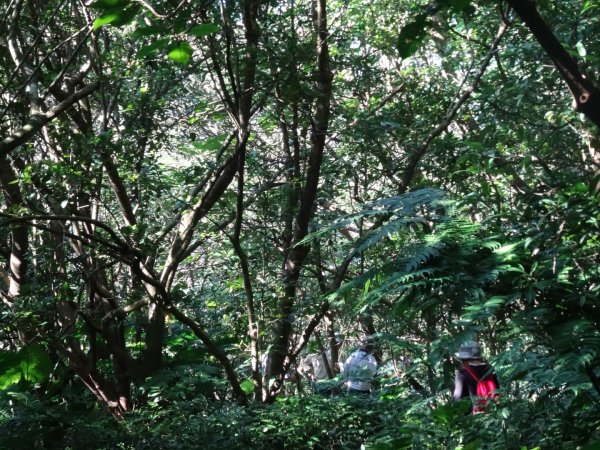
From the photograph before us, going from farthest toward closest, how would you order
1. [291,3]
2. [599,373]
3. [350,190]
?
[350,190]
[291,3]
[599,373]

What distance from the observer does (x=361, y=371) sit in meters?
4.72

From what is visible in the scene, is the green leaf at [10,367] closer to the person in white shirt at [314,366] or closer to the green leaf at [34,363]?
the green leaf at [34,363]

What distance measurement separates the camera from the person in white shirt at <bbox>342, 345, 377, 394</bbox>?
15.4ft

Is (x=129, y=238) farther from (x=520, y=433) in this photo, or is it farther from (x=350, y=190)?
(x=520, y=433)

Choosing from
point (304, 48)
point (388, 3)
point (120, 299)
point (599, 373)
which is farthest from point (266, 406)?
point (388, 3)

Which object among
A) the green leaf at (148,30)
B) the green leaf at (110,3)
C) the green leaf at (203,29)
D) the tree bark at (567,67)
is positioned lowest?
the tree bark at (567,67)

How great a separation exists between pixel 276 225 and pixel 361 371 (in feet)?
7.08

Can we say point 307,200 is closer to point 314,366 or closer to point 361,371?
point 361,371

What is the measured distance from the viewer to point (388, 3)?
283 inches

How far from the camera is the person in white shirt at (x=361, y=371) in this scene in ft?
15.4

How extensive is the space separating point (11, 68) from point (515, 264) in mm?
4406

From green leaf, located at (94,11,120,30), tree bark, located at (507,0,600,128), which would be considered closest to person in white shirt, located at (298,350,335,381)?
tree bark, located at (507,0,600,128)

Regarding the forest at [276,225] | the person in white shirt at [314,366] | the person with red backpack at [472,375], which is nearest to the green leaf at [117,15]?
the forest at [276,225]

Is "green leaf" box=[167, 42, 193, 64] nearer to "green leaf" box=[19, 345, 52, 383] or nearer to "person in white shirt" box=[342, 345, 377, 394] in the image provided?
"person in white shirt" box=[342, 345, 377, 394]
